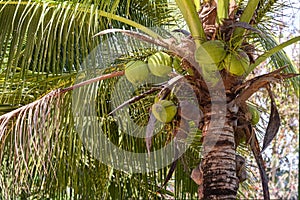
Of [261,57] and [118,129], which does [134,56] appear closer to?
[118,129]

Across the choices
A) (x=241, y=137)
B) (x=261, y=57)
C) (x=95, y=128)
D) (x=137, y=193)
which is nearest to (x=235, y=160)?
(x=241, y=137)

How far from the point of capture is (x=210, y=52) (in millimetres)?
2688

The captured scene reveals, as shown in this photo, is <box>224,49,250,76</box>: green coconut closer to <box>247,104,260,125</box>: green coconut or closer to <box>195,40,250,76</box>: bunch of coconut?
<box>195,40,250,76</box>: bunch of coconut

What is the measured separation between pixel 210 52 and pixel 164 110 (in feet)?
1.18

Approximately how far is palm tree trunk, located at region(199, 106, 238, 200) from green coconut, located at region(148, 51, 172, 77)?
319 mm

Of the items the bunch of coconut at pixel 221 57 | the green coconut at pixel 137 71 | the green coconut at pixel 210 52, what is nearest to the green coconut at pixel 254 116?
the bunch of coconut at pixel 221 57

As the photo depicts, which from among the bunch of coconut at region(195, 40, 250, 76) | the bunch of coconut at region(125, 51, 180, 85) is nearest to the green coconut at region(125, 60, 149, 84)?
the bunch of coconut at region(125, 51, 180, 85)

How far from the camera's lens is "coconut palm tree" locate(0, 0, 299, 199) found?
277cm

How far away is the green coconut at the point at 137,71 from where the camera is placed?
9.21 ft

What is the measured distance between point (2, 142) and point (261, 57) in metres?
1.37

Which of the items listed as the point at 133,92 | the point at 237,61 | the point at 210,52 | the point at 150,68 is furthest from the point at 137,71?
the point at 133,92

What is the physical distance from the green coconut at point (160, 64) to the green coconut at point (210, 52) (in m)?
0.18

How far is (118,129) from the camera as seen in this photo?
13.3ft

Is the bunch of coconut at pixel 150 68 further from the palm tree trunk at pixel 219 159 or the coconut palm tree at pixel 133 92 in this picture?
the palm tree trunk at pixel 219 159
